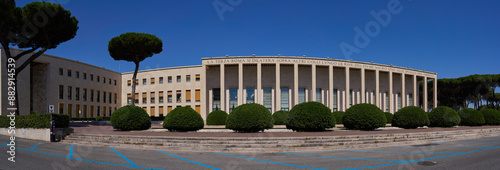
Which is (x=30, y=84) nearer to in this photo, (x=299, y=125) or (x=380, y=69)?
(x=299, y=125)

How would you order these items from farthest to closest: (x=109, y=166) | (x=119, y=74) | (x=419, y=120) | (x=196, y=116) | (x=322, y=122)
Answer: (x=119, y=74) → (x=419, y=120) → (x=196, y=116) → (x=322, y=122) → (x=109, y=166)

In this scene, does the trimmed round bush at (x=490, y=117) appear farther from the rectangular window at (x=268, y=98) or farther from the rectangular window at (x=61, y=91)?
the rectangular window at (x=61, y=91)

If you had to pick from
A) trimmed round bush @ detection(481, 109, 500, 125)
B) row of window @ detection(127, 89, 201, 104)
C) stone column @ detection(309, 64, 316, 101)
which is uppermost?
stone column @ detection(309, 64, 316, 101)

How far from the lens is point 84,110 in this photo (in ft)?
155

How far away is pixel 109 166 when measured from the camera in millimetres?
8945

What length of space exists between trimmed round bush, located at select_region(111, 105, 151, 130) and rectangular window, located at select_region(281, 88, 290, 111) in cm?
2456

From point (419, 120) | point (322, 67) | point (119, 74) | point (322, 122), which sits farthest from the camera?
point (119, 74)

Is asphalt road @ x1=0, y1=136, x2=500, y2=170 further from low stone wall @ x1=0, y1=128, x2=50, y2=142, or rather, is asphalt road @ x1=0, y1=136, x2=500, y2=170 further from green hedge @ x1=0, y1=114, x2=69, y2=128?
green hedge @ x1=0, y1=114, x2=69, y2=128

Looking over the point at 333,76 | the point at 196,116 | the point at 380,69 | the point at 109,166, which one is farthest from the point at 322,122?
the point at 380,69

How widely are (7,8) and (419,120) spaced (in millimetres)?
32859

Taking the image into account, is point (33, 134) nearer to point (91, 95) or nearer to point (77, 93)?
point (77, 93)

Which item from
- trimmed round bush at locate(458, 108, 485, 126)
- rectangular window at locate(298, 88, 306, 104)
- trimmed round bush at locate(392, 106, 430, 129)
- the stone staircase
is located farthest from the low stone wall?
trimmed round bush at locate(458, 108, 485, 126)

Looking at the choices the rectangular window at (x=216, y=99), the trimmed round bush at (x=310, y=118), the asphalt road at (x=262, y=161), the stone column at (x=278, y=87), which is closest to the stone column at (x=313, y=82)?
the stone column at (x=278, y=87)

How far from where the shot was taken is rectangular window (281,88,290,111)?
141 ft
